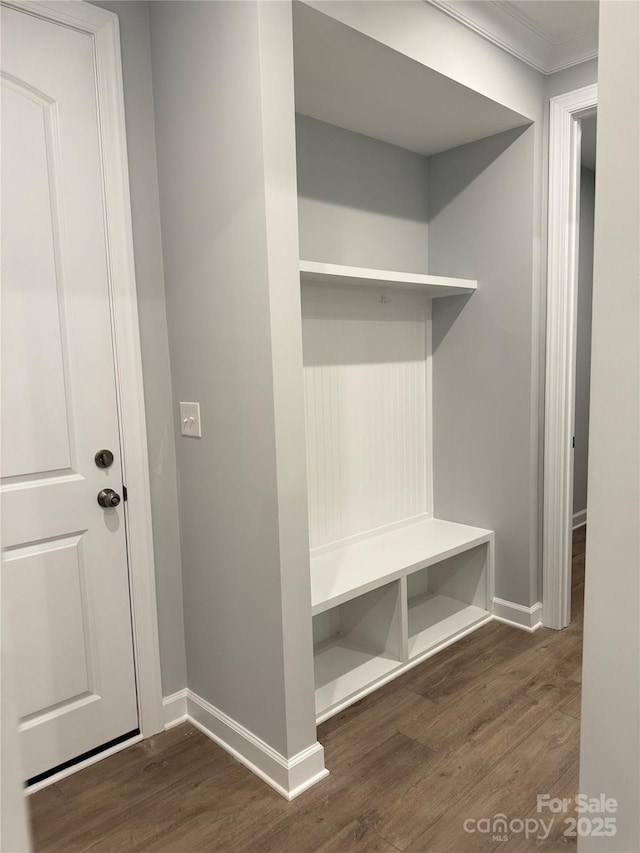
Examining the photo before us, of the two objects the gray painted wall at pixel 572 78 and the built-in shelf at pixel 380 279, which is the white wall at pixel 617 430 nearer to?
the built-in shelf at pixel 380 279

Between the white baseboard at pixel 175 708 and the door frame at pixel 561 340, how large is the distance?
5.65 ft

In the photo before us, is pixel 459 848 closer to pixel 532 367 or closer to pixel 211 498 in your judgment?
pixel 211 498

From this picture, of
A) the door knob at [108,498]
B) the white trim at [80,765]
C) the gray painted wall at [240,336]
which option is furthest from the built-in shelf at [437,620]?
the door knob at [108,498]

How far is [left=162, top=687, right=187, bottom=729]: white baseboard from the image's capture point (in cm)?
217

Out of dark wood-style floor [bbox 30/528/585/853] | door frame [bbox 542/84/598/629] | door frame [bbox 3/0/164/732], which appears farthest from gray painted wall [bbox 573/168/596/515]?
door frame [bbox 3/0/164/732]

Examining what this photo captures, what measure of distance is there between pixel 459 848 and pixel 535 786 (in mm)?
362

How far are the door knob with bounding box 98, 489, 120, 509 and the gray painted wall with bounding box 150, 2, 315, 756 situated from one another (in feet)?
0.83

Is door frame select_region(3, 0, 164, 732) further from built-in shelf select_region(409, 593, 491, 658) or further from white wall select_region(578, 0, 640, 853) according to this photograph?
white wall select_region(578, 0, 640, 853)

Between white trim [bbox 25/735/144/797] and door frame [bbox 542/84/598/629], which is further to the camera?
door frame [bbox 542/84/598/629]

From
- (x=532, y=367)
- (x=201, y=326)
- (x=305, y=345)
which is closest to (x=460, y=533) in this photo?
(x=532, y=367)

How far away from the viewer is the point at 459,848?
1.60 m

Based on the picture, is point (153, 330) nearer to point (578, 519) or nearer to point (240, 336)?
point (240, 336)

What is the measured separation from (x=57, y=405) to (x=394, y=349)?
62.8 inches

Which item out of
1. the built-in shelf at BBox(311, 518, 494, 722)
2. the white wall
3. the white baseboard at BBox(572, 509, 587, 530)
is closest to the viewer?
the white wall
